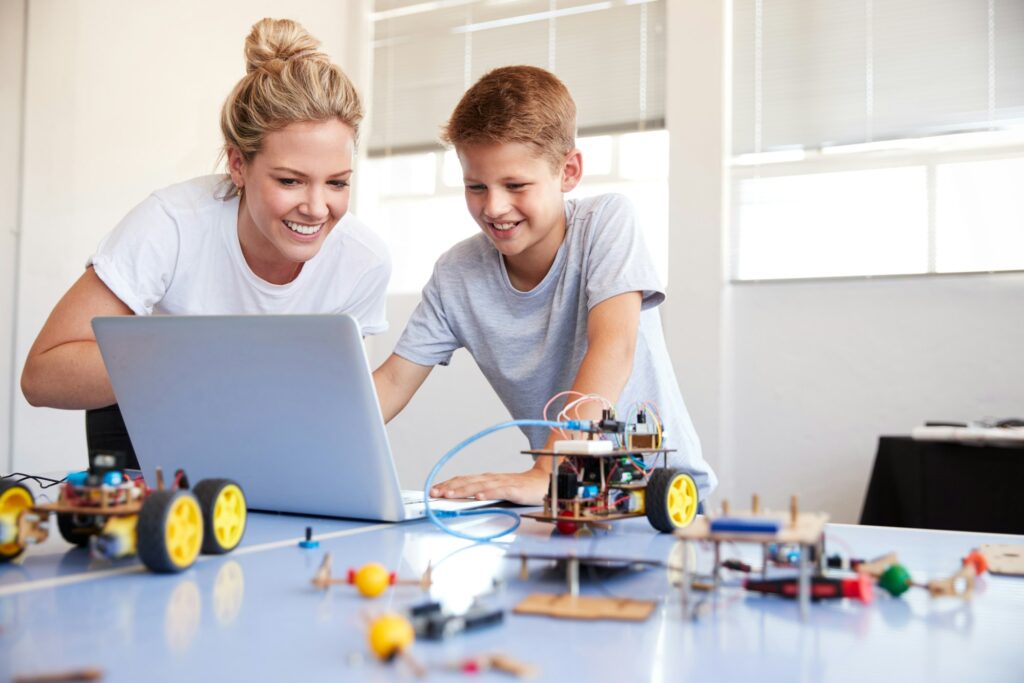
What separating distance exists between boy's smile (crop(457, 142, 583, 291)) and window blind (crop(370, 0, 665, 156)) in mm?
2428

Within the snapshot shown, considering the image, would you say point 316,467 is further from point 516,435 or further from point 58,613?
point 516,435

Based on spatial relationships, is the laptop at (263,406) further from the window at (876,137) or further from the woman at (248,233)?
the window at (876,137)

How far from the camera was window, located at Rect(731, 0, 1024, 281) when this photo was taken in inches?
126

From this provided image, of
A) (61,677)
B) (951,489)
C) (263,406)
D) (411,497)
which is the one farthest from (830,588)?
(951,489)

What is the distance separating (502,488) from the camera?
1.17 metres

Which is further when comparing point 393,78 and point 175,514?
point 393,78

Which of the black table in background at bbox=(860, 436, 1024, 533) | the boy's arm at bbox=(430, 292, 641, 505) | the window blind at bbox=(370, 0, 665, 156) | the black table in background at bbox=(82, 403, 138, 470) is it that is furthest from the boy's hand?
the window blind at bbox=(370, 0, 665, 156)

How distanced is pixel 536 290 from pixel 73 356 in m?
0.73

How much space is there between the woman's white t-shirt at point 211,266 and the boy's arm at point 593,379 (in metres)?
0.52

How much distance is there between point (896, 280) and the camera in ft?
10.8

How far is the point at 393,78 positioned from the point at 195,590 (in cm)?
403

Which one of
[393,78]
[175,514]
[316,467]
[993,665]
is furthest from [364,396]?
[393,78]

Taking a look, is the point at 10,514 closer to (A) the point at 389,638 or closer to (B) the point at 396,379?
(A) the point at 389,638

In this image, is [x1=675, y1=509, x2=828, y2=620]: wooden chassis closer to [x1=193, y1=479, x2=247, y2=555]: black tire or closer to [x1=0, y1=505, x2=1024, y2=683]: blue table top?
[x1=0, y1=505, x2=1024, y2=683]: blue table top
